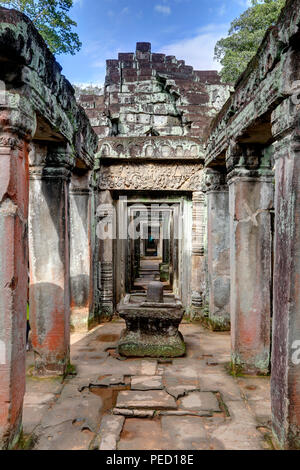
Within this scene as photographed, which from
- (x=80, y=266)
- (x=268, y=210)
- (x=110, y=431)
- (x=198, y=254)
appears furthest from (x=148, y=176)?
(x=110, y=431)

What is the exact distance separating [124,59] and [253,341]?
7.94 m

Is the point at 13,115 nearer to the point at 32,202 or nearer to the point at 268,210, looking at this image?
the point at 32,202

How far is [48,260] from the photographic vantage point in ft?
13.5

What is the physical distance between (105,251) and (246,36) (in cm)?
1069

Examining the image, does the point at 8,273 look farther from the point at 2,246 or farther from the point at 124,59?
the point at 124,59

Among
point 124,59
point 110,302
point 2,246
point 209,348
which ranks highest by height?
point 124,59

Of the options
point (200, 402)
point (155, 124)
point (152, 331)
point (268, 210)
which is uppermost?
point (155, 124)

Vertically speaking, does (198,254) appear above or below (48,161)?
below

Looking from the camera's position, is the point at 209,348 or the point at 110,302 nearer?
the point at 209,348

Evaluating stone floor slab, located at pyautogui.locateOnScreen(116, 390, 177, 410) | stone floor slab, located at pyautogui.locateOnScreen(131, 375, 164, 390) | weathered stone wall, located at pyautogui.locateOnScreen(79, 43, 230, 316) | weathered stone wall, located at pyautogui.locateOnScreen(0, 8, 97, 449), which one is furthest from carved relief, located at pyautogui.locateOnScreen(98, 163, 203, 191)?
stone floor slab, located at pyautogui.locateOnScreen(116, 390, 177, 410)

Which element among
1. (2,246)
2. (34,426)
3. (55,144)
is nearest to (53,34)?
(55,144)

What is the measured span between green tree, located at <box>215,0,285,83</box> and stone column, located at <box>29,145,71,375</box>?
32.8ft

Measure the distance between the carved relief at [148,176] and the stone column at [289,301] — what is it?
3970mm
